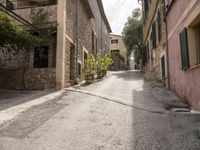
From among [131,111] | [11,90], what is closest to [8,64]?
[11,90]

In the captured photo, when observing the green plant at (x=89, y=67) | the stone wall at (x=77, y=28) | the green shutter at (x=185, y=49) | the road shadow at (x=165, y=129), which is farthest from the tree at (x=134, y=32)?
the road shadow at (x=165, y=129)

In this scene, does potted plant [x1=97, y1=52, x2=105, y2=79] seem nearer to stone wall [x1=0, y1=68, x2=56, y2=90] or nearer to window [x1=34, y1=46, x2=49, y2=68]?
window [x1=34, y1=46, x2=49, y2=68]

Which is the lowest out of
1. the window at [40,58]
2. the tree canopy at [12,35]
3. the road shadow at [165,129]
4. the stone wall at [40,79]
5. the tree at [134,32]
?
the road shadow at [165,129]

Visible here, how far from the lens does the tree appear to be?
2264 cm

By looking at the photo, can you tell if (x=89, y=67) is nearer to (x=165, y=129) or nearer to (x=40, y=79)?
(x=40, y=79)

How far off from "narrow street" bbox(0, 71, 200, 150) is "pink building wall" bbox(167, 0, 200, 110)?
432 millimetres

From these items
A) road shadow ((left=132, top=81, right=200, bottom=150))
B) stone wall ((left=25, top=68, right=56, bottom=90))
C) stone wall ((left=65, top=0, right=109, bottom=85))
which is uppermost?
stone wall ((left=65, top=0, right=109, bottom=85))

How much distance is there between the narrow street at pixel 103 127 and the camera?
139 inches

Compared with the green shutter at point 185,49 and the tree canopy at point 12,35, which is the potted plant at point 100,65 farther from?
the green shutter at point 185,49

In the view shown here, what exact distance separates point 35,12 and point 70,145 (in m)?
8.71

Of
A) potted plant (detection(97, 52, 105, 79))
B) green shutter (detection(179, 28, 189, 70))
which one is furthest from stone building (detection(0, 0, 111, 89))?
green shutter (detection(179, 28, 189, 70))

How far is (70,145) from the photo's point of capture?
3.55 m

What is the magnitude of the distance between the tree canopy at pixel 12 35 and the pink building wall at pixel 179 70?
19.5 ft

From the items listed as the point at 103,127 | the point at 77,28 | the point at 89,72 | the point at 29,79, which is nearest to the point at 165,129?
the point at 103,127
